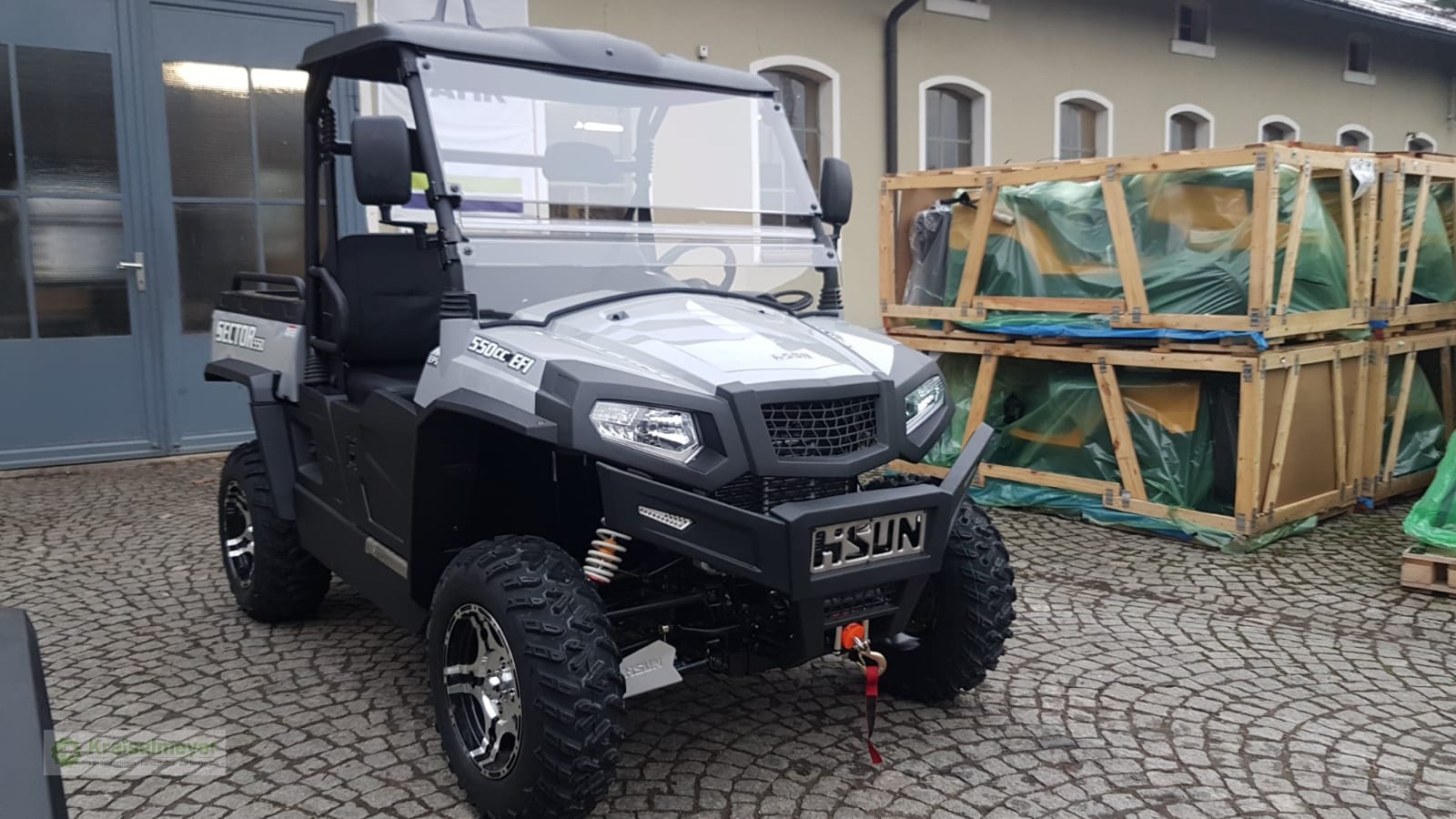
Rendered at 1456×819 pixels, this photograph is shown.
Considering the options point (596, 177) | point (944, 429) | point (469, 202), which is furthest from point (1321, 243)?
point (469, 202)

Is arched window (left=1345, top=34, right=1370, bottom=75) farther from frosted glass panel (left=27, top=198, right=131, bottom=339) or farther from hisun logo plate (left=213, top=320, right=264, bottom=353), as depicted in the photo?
hisun logo plate (left=213, top=320, right=264, bottom=353)

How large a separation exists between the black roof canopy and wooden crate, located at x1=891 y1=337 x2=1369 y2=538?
251 cm

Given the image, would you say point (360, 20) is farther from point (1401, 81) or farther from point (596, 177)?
point (1401, 81)

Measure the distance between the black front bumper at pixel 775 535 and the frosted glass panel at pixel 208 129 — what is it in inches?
245

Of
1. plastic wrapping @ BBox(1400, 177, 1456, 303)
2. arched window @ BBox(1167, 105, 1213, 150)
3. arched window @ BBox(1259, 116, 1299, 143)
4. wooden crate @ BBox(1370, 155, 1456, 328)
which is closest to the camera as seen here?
wooden crate @ BBox(1370, 155, 1456, 328)

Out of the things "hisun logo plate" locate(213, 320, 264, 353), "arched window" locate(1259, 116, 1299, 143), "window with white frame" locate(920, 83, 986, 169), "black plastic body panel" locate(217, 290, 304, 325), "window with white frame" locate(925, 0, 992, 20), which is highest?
"window with white frame" locate(925, 0, 992, 20)

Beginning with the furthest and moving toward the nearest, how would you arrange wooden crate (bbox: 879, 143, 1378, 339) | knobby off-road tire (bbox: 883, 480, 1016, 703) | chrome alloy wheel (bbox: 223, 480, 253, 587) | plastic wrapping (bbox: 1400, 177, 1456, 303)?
1. plastic wrapping (bbox: 1400, 177, 1456, 303)
2. wooden crate (bbox: 879, 143, 1378, 339)
3. chrome alloy wheel (bbox: 223, 480, 253, 587)
4. knobby off-road tire (bbox: 883, 480, 1016, 703)

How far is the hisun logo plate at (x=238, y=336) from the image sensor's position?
462 cm

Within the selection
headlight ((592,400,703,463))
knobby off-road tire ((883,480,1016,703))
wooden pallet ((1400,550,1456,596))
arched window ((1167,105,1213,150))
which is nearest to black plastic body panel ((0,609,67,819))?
headlight ((592,400,703,463))

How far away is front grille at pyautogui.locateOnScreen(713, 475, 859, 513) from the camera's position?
2.88 meters

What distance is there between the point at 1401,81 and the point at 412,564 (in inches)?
808

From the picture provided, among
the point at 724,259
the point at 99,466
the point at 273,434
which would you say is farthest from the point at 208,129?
the point at 724,259

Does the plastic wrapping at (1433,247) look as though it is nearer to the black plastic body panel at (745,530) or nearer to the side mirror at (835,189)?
the side mirror at (835,189)

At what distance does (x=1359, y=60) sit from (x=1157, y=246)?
579 inches
